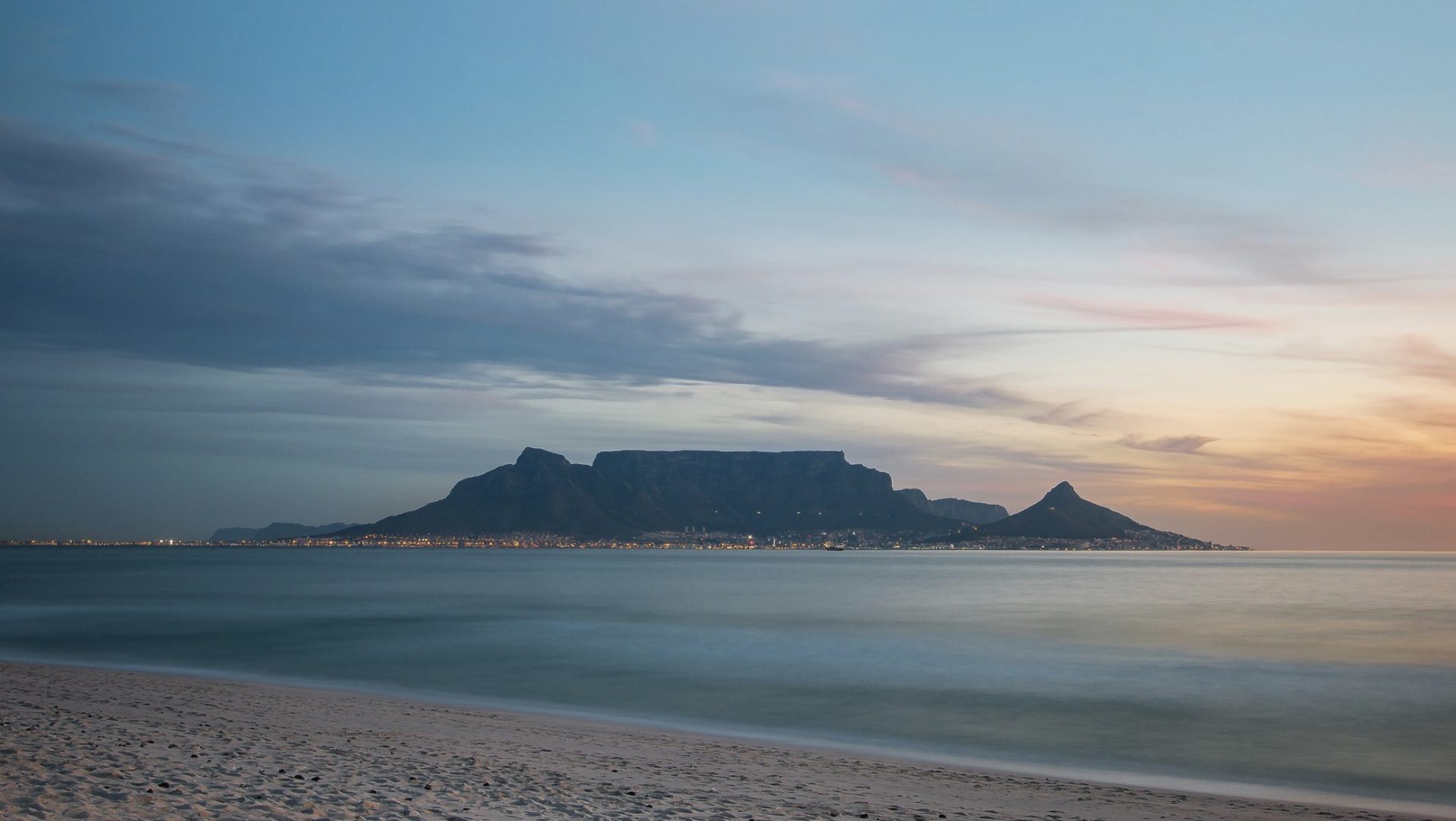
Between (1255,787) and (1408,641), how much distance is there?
119 feet

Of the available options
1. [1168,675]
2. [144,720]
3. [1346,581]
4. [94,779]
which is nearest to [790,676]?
[1168,675]

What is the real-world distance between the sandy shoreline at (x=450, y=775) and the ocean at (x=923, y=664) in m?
3.88

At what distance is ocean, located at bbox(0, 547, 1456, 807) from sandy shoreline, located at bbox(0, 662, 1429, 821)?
3883mm

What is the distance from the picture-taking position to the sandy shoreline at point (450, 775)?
33.8ft

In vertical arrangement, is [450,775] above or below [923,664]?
above

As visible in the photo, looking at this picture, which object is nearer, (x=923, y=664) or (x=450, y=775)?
(x=450, y=775)

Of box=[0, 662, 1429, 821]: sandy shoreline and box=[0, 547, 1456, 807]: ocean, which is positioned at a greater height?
box=[0, 662, 1429, 821]: sandy shoreline

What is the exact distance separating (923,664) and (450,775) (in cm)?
2707

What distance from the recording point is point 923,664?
121ft

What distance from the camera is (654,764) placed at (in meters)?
15.5

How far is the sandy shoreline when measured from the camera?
33.8 ft

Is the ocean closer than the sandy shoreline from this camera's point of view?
No

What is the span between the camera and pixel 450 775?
12.5 meters

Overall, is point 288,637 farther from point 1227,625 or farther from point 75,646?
point 1227,625
